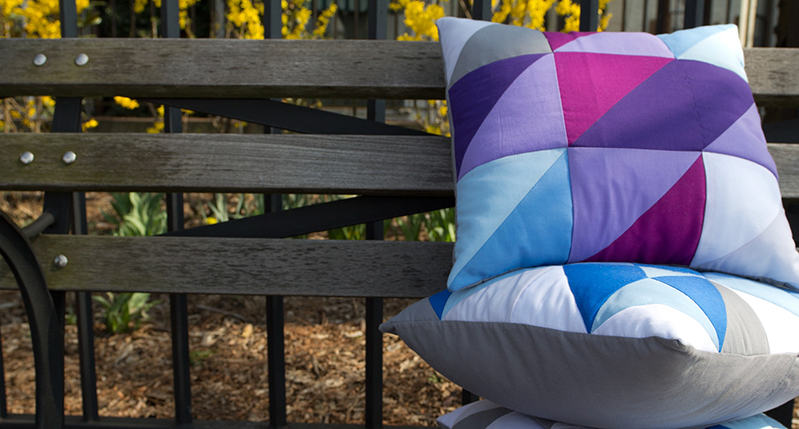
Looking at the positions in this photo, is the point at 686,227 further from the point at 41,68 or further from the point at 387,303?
the point at 387,303

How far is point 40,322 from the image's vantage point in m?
0.84

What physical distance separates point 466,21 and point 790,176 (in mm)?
601

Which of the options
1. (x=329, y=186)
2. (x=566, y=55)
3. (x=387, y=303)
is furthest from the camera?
(x=387, y=303)

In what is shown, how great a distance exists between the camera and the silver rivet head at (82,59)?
926 millimetres

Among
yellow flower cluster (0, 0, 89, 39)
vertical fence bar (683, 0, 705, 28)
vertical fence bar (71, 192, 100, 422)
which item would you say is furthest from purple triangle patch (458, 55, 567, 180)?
yellow flower cluster (0, 0, 89, 39)

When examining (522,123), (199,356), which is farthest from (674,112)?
(199,356)

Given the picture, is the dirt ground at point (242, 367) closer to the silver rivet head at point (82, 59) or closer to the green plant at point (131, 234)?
the green plant at point (131, 234)

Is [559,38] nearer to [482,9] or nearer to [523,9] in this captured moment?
[482,9]

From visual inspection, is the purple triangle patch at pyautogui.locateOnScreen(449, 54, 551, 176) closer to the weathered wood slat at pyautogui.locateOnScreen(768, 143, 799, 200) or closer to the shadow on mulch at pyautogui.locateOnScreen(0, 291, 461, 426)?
the weathered wood slat at pyautogui.locateOnScreen(768, 143, 799, 200)

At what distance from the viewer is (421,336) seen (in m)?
0.66

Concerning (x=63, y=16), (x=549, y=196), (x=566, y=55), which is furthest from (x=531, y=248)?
(x=63, y=16)

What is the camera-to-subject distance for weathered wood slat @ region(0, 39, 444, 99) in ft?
3.00

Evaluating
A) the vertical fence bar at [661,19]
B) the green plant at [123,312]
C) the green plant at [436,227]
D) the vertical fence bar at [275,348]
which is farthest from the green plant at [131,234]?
the vertical fence bar at [661,19]

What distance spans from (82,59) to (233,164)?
0.33 metres
